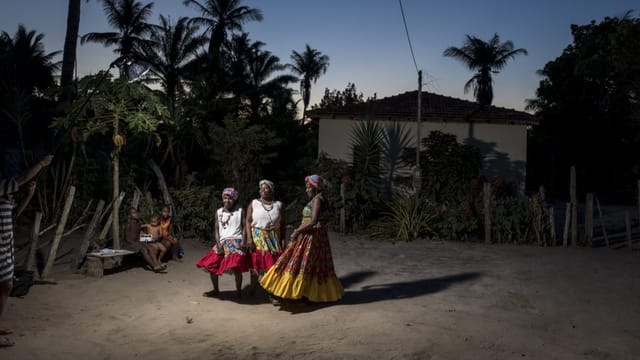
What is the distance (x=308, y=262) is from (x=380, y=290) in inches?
74.2

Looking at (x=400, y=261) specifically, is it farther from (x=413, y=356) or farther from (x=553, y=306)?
(x=413, y=356)

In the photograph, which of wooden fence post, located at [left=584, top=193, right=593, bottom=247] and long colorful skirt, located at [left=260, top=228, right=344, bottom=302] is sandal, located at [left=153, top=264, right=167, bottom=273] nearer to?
long colorful skirt, located at [left=260, top=228, right=344, bottom=302]

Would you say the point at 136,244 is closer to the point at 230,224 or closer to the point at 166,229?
the point at 166,229

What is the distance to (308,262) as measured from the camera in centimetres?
646

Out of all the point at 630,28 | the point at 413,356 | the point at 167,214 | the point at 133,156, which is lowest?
the point at 413,356

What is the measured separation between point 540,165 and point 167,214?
26.4 metres

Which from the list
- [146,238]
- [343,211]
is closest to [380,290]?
[146,238]

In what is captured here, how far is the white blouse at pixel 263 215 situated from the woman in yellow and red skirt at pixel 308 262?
36 centimetres

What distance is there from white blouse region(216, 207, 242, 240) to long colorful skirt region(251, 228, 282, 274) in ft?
0.75

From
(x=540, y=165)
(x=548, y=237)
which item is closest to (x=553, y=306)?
(x=548, y=237)

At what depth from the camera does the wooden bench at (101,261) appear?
8.23 m

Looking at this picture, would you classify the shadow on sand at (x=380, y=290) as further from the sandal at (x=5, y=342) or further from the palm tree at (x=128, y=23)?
the palm tree at (x=128, y=23)

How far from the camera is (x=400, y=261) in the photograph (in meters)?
10.4

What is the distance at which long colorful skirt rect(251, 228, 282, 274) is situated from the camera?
6.75 metres
